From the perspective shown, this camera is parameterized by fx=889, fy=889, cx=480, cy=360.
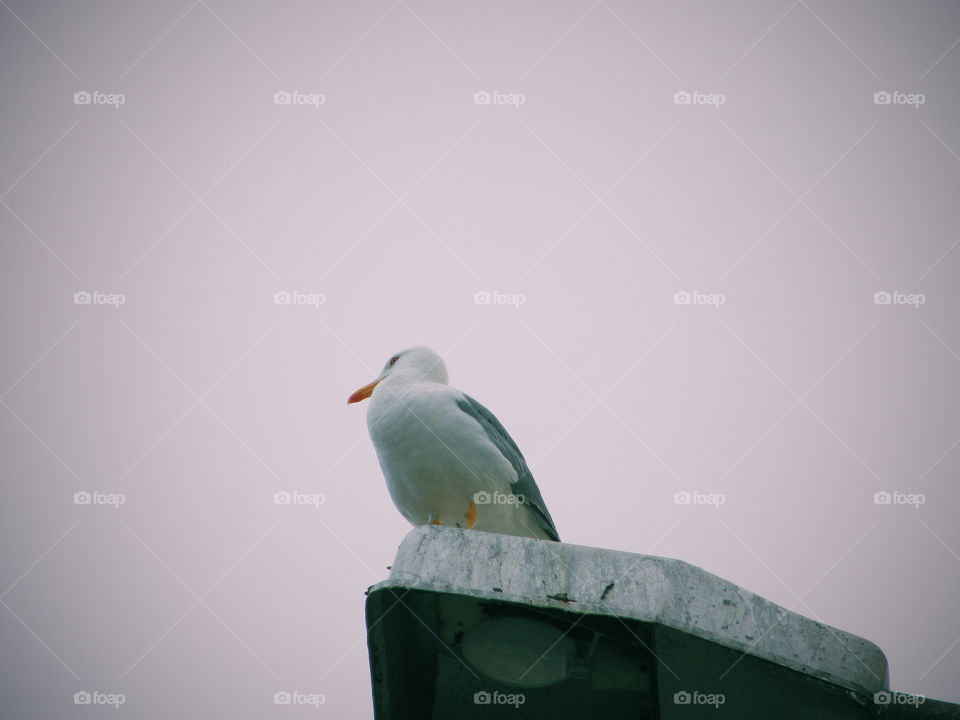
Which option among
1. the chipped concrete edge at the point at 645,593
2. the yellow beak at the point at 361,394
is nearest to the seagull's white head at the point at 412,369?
the yellow beak at the point at 361,394

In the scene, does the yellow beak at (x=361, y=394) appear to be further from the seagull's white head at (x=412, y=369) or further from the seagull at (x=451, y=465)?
the seagull at (x=451, y=465)

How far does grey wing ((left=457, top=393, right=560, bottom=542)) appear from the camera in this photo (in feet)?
21.2

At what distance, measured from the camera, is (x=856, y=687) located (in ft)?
11.4

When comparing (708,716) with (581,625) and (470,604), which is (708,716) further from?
(470,604)

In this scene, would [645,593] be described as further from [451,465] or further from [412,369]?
[412,369]

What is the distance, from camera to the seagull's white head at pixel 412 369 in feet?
23.5

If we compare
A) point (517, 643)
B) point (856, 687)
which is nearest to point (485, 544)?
point (517, 643)

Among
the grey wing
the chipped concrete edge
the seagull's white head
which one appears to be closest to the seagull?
the grey wing

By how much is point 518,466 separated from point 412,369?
1.30m

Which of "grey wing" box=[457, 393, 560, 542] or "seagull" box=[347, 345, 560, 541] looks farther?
"grey wing" box=[457, 393, 560, 542]

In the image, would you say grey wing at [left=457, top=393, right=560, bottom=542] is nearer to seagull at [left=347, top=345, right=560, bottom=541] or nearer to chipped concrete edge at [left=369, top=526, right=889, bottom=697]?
seagull at [left=347, top=345, right=560, bottom=541]

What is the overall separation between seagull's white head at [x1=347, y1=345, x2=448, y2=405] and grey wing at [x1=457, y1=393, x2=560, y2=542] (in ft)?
2.18

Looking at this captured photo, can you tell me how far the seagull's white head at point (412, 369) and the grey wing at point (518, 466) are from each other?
0.66 m

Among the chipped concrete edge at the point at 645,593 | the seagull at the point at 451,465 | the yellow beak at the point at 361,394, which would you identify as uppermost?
the yellow beak at the point at 361,394
